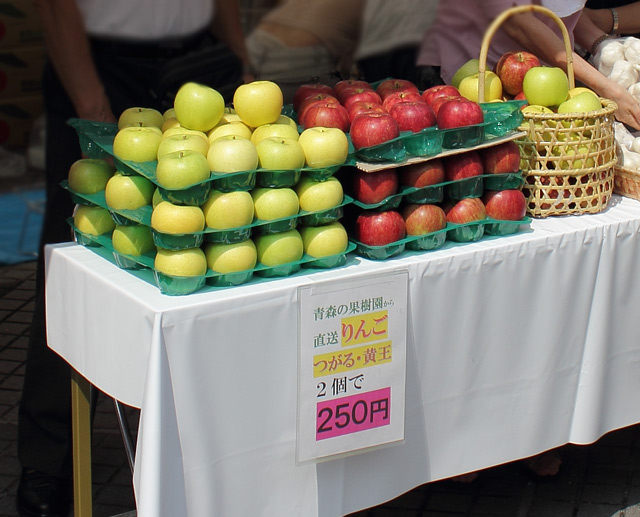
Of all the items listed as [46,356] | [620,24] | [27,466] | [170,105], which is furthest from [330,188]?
[620,24]

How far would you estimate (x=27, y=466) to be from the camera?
2592mm

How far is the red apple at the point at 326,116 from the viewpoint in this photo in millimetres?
1990

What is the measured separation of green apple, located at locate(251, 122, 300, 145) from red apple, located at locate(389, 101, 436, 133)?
0.25m

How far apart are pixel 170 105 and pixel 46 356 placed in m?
0.80

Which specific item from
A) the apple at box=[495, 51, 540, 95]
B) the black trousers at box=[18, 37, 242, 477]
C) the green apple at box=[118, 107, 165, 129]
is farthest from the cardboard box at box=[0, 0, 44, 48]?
the apple at box=[495, 51, 540, 95]

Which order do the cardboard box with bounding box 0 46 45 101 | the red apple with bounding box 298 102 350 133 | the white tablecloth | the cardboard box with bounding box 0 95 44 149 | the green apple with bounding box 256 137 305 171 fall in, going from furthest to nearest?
the cardboard box with bounding box 0 46 45 101 → the cardboard box with bounding box 0 95 44 149 → the red apple with bounding box 298 102 350 133 → the green apple with bounding box 256 137 305 171 → the white tablecloth

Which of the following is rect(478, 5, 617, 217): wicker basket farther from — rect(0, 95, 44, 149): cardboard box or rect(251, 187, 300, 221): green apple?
rect(0, 95, 44, 149): cardboard box

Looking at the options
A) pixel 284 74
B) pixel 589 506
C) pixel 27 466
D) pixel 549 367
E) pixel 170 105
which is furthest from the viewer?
pixel 284 74

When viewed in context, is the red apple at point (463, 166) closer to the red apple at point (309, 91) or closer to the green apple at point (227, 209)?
the red apple at point (309, 91)

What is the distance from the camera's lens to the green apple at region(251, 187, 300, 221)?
1.78 meters

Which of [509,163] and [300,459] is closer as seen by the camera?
[300,459]

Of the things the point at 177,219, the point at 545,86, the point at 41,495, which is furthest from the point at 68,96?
the point at 545,86

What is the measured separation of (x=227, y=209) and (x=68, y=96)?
3.13ft

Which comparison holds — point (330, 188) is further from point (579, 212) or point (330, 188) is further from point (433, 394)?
point (579, 212)
